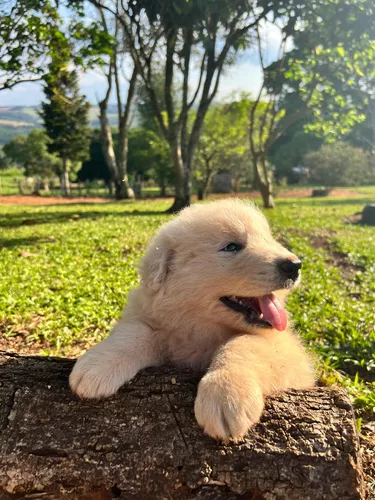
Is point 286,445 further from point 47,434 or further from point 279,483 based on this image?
point 47,434

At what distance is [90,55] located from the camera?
42.3ft

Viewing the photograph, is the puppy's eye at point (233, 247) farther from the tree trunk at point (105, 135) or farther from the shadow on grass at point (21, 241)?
the tree trunk at point (105, 135)

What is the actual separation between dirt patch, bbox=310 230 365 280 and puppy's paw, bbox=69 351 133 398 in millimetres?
6231

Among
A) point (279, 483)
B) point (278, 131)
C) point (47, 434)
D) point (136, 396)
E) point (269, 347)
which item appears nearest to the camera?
point (279, 483)

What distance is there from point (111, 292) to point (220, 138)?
23674 mm

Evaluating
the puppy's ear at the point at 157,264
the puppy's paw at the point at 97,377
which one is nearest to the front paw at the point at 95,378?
the puppy's paw at the point at 97,377

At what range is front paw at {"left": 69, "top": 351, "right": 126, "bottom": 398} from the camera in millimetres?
1987

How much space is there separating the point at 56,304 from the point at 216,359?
12.0ft

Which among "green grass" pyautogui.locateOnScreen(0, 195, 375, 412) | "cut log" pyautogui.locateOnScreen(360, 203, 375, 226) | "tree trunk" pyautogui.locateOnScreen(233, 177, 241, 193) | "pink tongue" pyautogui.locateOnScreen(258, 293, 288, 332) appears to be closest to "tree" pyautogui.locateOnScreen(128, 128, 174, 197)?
"tree trunk" pyautogui.locateOnScreen(233, 177, 241, 193)

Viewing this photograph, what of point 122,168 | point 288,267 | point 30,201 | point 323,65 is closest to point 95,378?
point 288,267

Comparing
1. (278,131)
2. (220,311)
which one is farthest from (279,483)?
(278,131)

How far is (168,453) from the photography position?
1.79 meters

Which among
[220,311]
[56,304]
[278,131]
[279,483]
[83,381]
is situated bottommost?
[56,304]

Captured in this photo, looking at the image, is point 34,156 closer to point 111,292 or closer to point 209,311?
point 111,292
